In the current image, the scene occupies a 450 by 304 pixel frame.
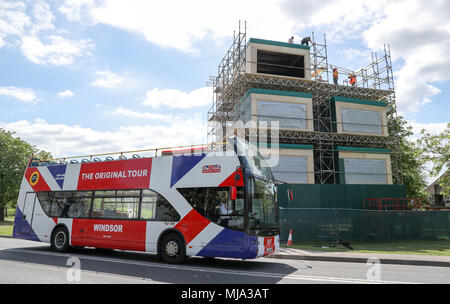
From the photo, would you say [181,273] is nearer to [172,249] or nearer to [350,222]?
[172,249]

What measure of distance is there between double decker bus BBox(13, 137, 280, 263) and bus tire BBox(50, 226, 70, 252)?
4cm

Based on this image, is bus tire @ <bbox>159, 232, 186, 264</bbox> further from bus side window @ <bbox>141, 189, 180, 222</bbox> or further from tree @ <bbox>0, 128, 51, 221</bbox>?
tree @ <bbox>0, 128, 51, 221</bbox>

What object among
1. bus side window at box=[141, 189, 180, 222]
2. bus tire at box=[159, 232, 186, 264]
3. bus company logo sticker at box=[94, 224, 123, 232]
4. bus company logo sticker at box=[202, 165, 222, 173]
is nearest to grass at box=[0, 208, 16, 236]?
bus company logo sticker at box=[94, 224, 123, 232]

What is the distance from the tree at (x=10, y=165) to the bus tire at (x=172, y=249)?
3945 cm

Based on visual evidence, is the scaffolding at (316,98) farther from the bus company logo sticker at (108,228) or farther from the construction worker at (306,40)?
the bus company logo sticker at (108,228)

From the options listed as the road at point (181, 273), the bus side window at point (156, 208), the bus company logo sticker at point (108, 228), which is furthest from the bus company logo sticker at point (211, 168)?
the bus company logo sticker at point (108, 228)

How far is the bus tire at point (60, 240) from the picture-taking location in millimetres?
11523

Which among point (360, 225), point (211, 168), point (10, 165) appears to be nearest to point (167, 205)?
point (211, 168)

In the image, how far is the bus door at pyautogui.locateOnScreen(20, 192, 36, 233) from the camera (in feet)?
41.2
